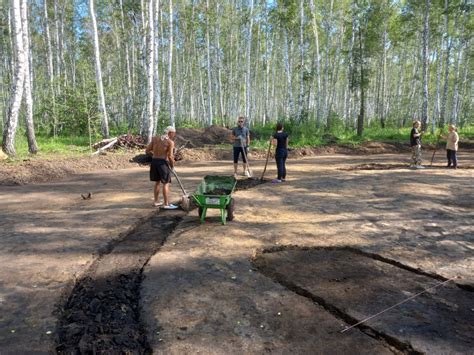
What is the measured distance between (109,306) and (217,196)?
8.89 feet

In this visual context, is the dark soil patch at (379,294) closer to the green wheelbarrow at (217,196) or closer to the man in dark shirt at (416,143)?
the green wheelbarrow at (217,196)

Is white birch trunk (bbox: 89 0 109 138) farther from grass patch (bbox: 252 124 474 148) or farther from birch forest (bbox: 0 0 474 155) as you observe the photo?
grass patch (bbox: 252 124 474 148)

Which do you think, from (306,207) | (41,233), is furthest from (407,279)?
(41,233)

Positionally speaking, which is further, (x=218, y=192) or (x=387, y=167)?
(x=387, y=167)

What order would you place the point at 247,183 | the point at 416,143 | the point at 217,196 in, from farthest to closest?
the point at 416,143 → the point at 247,183 → the point at 217,196

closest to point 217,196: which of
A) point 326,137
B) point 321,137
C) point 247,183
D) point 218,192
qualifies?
point 218,192

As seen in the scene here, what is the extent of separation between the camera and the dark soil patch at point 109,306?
11.2ft

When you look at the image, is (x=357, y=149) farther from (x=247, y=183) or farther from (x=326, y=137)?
(x=247, y=183)

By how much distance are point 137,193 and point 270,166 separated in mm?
6174

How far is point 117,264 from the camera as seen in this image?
16.9 ft

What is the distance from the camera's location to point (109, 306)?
13.6 ft

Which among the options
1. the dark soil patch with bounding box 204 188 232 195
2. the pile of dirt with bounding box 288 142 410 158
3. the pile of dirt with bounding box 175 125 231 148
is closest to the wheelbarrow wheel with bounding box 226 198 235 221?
the dark soil patch with bounding box 204 188 232 195

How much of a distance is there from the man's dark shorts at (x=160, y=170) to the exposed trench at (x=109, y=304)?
1.76 meters

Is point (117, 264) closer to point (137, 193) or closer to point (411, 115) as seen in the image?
point (137, 193)
